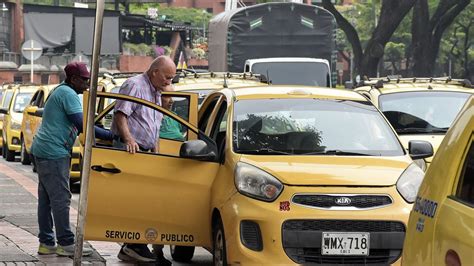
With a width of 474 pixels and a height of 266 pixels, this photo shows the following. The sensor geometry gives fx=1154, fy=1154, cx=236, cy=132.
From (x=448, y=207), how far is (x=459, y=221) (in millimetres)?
185

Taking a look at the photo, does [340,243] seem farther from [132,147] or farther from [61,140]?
[61,140]

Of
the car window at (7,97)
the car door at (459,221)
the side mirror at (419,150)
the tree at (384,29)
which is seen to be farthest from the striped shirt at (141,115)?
the tree at (384,29)

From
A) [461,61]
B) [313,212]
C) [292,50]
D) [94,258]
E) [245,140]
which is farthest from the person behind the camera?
[461,61]

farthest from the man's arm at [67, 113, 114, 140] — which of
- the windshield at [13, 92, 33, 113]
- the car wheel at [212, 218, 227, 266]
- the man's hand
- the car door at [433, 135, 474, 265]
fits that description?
the windshield at [13, 92, 33, 113]

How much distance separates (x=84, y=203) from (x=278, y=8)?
20.5 metres

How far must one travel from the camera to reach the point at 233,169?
8586mm

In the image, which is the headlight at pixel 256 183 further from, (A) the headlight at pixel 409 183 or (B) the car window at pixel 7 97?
(B) the car window at pixel 7 97

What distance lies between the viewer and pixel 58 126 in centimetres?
991

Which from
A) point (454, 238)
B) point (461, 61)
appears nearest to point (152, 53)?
point (461, 61)

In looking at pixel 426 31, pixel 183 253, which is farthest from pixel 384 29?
pixel 183 253

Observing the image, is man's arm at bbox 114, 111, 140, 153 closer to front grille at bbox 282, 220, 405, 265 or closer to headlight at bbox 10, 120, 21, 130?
front grille at bbox 282, 220, 405, 265

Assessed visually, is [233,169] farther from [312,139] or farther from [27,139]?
[27,139]

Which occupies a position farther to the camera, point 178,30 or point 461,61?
point 178,30

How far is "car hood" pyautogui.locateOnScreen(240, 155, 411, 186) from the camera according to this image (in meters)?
8.30
